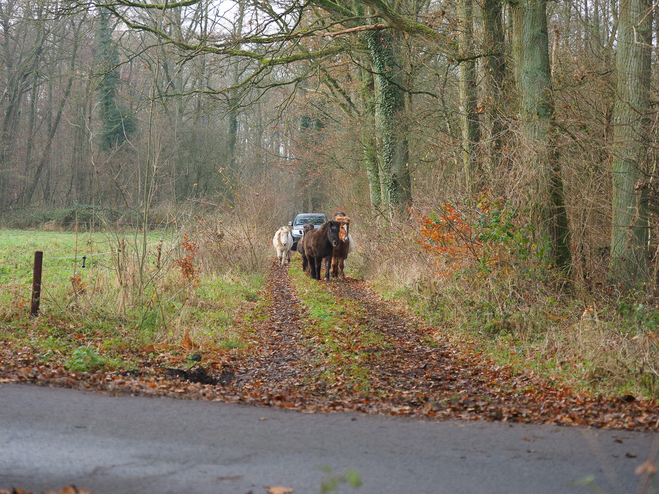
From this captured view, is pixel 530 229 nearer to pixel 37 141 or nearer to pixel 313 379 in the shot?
pixel 313 379

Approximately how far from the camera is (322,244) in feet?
63.9

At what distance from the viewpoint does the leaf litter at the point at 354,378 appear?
656 centimetres

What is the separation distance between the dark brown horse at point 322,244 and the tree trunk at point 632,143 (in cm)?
979

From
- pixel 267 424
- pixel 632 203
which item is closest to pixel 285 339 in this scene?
pixel 267 424

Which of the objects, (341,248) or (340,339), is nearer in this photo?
(340,339)

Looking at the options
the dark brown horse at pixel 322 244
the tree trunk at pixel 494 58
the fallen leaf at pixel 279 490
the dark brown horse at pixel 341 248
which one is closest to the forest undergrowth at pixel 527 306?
the tree trunk at pixel 494 58

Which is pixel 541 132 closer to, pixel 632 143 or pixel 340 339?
pixel 632 143

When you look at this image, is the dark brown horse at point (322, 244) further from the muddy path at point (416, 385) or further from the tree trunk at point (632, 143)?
the tree trunk at point (632, 143)

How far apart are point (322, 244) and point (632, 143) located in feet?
34.5

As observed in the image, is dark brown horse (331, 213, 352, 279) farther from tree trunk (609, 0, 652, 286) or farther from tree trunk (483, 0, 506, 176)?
tree trunk (609, 0, 652, 286)

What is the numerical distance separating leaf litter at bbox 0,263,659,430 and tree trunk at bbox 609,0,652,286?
10.1 feet

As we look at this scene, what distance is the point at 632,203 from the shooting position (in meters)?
10.6

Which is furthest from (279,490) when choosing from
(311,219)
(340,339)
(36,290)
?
(311,219)

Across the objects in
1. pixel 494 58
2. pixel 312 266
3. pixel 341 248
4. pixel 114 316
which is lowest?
pixel 114 316
